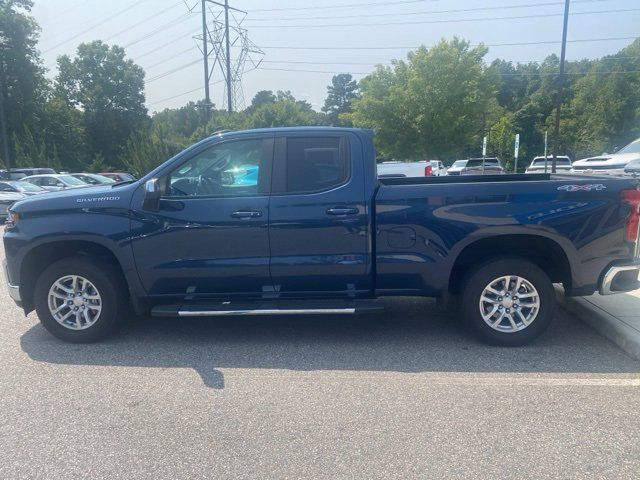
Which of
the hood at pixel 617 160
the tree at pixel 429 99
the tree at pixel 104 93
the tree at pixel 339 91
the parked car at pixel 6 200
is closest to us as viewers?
the hood at pixel 617 160

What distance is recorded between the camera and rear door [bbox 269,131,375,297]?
5102 mm

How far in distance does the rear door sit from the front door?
0.15 metres

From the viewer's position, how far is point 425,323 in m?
6.00

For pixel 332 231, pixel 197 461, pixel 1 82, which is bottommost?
pixel 197 461

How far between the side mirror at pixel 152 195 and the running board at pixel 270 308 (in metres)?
0.96

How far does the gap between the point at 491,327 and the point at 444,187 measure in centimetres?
140

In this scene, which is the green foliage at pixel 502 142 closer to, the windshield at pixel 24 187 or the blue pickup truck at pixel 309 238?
the windshield at pixel 24 187

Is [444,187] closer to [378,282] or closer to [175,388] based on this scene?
[378,282]

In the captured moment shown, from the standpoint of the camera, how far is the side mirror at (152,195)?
508 centimetres

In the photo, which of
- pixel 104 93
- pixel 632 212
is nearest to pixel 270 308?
pixel 632 212

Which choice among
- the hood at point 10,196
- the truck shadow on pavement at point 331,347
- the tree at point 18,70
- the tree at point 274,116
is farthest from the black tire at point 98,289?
the tree at point 18,70

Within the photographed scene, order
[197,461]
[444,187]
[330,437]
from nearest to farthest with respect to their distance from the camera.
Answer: [197,461], [330,437], [444,187]

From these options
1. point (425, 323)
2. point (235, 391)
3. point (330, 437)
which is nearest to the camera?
point (330, 437)

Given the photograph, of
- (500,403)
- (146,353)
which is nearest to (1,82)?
(146,353)
